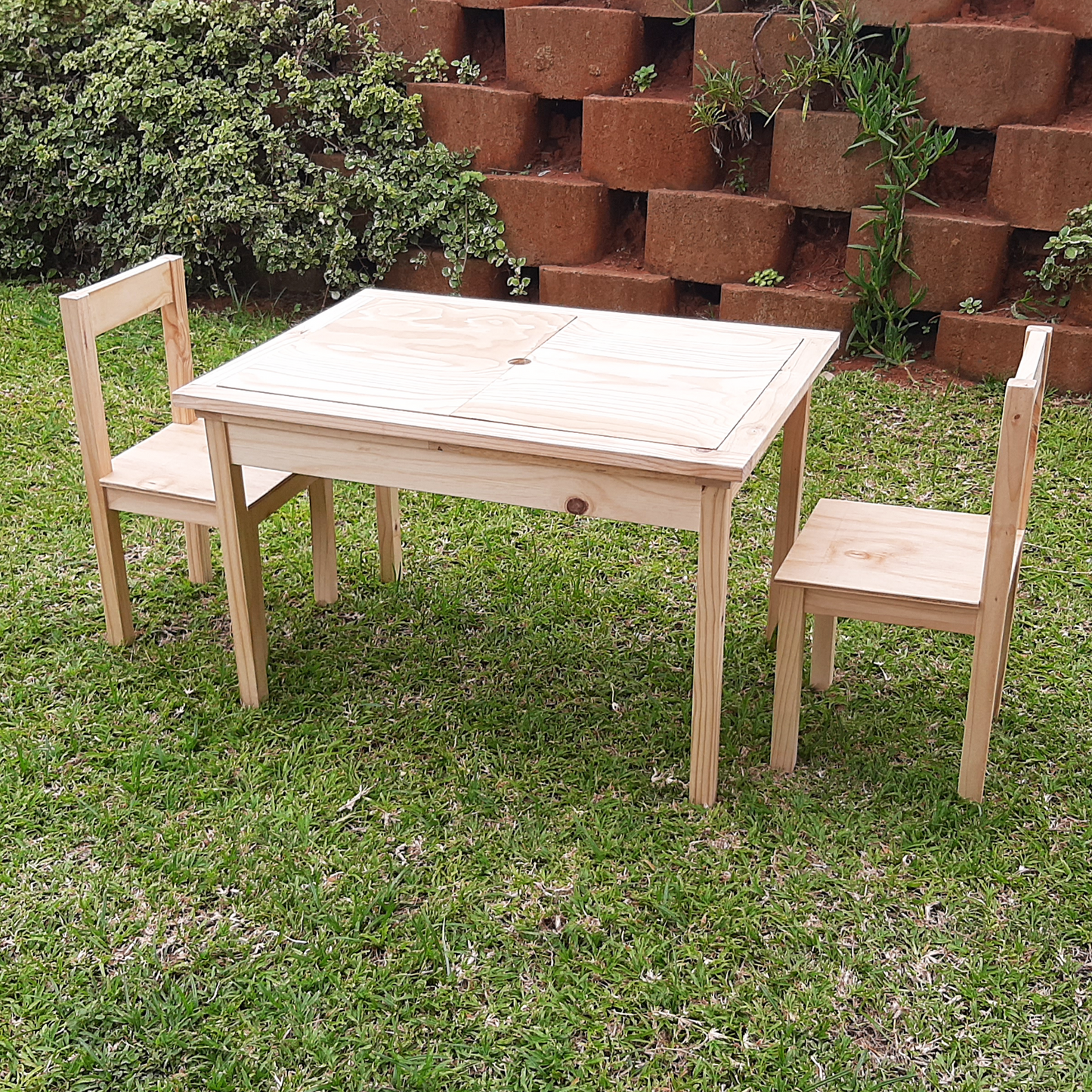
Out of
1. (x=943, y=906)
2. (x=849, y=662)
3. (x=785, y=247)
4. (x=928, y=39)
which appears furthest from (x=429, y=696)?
(x=928, y=39)

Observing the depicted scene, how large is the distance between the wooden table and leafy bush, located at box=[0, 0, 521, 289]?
2574 millimetres

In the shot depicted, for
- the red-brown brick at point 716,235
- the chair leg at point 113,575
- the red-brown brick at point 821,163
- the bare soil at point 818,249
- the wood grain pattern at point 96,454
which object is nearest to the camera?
the wood grain pattern at point 96,454

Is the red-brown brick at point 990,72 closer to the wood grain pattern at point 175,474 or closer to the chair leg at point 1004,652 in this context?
the chair leg at point 1004,652

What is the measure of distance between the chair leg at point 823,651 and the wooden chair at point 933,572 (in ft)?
0.96

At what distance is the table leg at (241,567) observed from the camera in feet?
9.48

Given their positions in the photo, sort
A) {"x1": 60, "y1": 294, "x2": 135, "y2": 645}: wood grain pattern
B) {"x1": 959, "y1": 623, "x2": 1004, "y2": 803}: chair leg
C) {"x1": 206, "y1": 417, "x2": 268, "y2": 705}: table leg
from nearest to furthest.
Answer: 1. {"x1": 959, "y1": 623, "x2": 1004, "y2": 803}: chair leg
2. {"x1": 206, "y1": 417, "x2": 268, "y2": 705}: table leg
3. {"x1": 60, "y1": 294, "x2": 135, "y2": 645}: wood grain pattern

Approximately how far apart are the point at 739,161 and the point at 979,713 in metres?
3.24

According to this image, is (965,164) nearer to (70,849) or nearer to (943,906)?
(943,906)

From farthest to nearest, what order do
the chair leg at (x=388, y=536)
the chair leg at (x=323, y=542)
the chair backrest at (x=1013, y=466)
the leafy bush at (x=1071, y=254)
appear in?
the leafy bush at (x=1071, y=254), the chair leg at (x=388, y=536), the chair leg at (x=323, y=542), the chair backrest at (x=1013, y=466)

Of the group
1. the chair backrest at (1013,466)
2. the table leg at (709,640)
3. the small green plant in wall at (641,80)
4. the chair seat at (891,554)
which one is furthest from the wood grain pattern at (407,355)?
the small green plant in wall at (641,80)

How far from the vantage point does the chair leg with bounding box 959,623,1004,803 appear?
103 inches

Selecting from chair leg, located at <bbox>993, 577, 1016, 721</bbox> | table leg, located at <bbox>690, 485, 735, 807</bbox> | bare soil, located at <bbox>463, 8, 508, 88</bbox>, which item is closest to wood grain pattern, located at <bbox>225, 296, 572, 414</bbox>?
table leg, located at <bbox>690, 485, 735, 807</bbox>

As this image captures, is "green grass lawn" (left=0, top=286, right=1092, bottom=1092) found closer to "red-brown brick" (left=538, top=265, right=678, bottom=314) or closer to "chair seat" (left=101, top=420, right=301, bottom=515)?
"chair seat" (left=101, top=420, right=301, bottom=515)

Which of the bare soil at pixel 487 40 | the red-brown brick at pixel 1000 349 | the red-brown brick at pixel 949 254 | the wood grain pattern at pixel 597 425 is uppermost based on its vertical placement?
the bare soil at pixel 487 40
